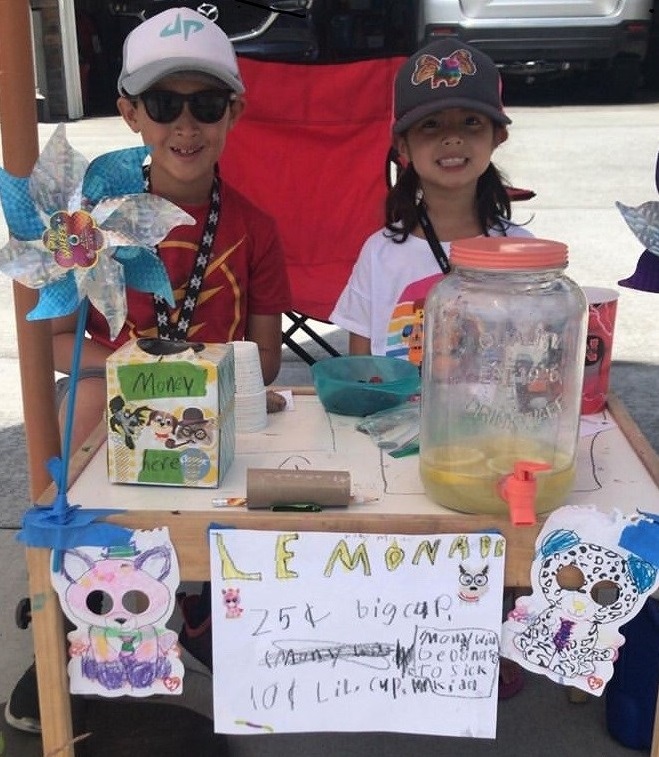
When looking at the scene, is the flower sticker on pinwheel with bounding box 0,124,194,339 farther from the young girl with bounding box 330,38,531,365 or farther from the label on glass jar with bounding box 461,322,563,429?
the young girl with bounding box 330,38,531,365

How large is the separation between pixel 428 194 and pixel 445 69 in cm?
29

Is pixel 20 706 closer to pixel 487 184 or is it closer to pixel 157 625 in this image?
pixel 157 625

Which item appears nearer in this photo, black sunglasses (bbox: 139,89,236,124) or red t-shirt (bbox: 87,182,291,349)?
black sunglasses (bbox: 139,89,236,124)

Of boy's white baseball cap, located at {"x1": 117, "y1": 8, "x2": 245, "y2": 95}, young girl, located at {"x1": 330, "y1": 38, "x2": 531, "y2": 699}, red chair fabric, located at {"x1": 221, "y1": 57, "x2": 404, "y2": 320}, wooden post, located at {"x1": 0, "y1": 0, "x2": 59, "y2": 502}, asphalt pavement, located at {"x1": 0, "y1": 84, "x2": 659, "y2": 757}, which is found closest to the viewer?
wooden post, located at {"x1": 0, "y1": 0, "x2": 59, "y2": 502}

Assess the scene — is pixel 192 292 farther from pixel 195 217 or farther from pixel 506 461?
pixel 506 461

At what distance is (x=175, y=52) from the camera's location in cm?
198

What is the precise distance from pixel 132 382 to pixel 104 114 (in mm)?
10329

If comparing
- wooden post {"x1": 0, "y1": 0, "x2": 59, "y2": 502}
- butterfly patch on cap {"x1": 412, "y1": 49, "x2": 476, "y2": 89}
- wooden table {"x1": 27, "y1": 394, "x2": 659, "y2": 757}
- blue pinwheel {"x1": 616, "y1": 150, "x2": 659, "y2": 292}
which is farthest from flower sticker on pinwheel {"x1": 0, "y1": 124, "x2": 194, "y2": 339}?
butterfly patch on cap {"x1": 412, "y1": 49, "x2": 476, "y2": 89}

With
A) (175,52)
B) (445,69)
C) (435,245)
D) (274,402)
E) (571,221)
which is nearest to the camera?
(274,402)

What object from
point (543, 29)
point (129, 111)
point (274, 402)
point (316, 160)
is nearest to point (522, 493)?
point (274, 402)

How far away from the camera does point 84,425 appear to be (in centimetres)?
196

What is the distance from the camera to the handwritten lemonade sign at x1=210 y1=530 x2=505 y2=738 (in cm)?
133

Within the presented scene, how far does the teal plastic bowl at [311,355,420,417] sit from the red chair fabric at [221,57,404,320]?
1442mm

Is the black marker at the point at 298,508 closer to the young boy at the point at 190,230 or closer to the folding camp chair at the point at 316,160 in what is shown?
the young boy at the point at 190,230
